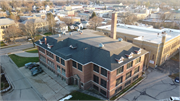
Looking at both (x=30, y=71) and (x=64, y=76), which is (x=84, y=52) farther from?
(x=30, y=71)

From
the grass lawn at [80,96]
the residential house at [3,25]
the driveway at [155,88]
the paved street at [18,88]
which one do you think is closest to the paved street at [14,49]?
the paved street at [18,88]

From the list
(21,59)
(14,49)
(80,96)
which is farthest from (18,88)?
(14,49)

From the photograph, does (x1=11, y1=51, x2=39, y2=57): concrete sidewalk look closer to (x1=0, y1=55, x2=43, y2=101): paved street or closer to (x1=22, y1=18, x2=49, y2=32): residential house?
(x1=0, y1=55, x2=43, y2=101): paved street

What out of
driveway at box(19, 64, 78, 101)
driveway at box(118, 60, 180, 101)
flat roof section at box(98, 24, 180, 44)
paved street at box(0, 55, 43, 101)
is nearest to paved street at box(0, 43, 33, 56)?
paved street at box(0, 55, 43, 101)

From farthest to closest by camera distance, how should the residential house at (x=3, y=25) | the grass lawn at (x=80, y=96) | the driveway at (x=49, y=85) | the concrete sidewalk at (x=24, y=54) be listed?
the residential house at (x=3, y=25) < the concrete sidewalk at (x=24, y=54) < the driveway at (x=49, y=85) < the grass lawn at (x=80, y=96)

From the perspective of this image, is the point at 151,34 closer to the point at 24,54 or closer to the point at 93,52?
the point at 93,52

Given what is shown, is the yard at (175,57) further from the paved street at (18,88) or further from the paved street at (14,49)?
the paved street at (14,49)

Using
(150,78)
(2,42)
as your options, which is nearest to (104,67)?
(150,78)
